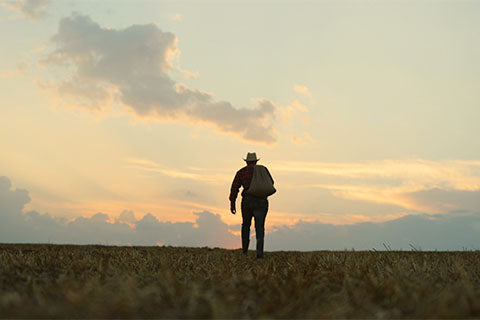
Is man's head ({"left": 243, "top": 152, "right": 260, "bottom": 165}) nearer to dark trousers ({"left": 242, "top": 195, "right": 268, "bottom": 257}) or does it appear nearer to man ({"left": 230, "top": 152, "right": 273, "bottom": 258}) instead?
man ({"left": 230, "top": 152, "right": 273, "bottom": 258})

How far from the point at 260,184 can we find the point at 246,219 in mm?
1117

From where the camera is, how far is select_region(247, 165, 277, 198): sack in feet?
33.8

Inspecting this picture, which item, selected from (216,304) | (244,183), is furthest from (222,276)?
(244,183)

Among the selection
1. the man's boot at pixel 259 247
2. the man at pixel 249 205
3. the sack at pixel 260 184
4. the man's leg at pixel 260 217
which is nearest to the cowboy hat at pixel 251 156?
the man at pixel 249 205

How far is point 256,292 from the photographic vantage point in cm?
341

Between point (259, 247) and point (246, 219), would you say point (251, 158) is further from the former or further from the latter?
point (259, 247)

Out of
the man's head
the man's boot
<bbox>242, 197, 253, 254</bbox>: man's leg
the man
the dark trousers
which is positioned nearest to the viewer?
the man's boot

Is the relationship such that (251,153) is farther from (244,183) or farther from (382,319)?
(382,319)

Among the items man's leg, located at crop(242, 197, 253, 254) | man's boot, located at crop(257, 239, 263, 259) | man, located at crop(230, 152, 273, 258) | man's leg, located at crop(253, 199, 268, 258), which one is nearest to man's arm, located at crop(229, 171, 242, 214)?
man, located at crop(230, 152, 273, 258)

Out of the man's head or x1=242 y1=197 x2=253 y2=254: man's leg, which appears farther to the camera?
the man's head

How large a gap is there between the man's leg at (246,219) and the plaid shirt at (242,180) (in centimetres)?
26

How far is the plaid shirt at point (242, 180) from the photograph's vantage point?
1068 cm

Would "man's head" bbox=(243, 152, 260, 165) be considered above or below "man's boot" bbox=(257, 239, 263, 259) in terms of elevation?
above

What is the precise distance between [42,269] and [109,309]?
105 inches
